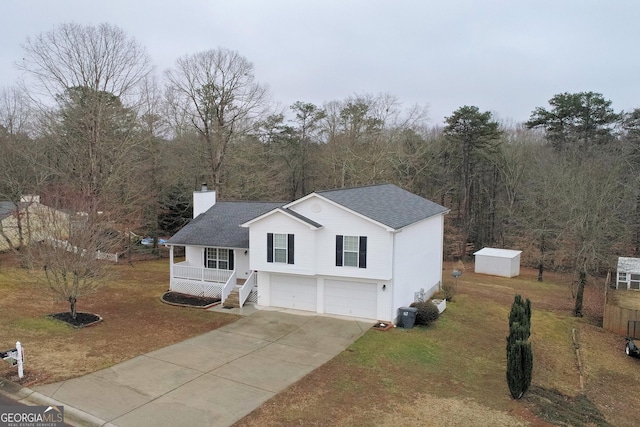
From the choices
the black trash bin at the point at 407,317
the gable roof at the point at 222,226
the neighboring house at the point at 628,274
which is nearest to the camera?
the black trash bin at the point at 407,317

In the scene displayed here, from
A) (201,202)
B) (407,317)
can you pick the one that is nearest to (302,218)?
(407,317)

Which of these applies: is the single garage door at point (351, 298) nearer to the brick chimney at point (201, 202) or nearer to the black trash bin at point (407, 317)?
the black trash bin at point (407, 317)

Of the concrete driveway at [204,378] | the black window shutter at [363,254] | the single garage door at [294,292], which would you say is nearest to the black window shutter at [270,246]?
the single garage door at [294,292]

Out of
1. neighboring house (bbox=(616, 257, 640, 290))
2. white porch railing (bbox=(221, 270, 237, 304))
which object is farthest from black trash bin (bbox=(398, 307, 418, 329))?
neighboring house (bbox=(616, 257, 640, 290))

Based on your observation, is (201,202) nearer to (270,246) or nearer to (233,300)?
(233,300)

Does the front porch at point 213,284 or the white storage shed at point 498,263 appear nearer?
the front porch at point 213,284

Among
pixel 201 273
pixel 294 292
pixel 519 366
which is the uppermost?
pixel 201 273

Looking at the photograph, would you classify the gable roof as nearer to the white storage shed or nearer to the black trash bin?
the black trash bin

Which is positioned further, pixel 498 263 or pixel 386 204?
pixel 498 263
